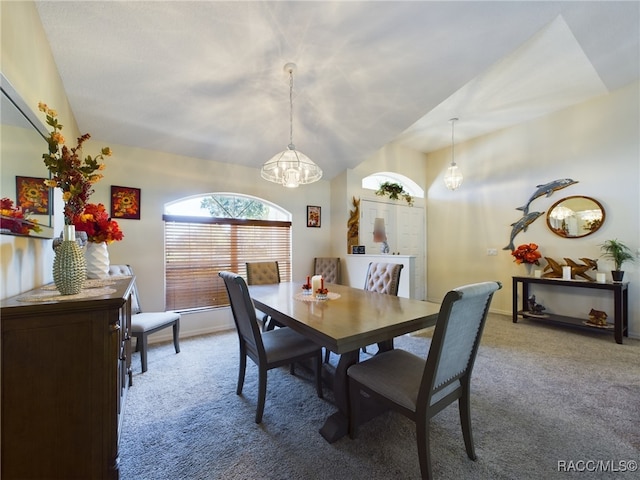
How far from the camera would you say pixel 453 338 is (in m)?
1.27

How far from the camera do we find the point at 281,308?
191 centimetres

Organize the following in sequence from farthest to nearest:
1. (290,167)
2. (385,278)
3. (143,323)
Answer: (385,278)
(143,323)
(290,167)

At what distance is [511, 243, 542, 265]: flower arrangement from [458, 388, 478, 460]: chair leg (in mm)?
3528

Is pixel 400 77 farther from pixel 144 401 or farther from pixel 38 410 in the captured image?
pixel 144 401

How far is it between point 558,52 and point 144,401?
16.7 feet

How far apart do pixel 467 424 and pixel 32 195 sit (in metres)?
2.66

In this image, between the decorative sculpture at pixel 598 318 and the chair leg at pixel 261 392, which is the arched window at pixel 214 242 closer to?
the chair leg at pixel 261 392

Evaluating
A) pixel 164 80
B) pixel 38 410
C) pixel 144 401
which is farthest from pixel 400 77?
pixel 144 401

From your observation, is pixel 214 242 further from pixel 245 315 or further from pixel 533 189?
pixel 533 189

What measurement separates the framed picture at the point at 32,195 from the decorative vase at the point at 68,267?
27cm

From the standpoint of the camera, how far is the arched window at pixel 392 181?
4.99 meters

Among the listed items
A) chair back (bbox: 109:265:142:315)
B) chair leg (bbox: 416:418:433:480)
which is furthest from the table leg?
chair back (bbox: 109:265:142:315)

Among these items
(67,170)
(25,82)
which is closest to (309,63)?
(25,82)

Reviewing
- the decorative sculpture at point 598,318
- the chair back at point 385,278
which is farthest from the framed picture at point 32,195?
the decorative sculpture at point 598,318
